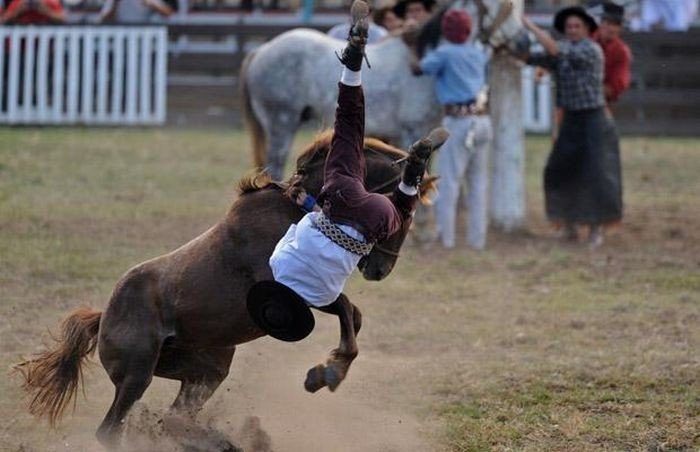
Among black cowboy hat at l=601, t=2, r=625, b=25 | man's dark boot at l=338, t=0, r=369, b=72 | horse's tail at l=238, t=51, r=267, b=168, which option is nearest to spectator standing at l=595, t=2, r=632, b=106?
black cowboy hat at l=601, t=2, r=625, b=25

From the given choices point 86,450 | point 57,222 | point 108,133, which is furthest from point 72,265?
point 108,133

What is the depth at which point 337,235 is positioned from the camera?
17.6 ft

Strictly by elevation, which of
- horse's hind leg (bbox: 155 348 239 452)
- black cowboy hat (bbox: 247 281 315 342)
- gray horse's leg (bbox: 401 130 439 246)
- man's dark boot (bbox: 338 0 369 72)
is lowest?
gray horse's leg (bbox: 401 130 439 246)

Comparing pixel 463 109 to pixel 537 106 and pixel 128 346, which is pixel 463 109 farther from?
pixel 537 106

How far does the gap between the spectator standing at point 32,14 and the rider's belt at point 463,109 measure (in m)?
8.77

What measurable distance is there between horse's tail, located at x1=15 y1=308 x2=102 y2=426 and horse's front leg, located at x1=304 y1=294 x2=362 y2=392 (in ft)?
3.60

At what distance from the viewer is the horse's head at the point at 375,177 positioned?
223 inches

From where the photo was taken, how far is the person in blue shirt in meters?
11.2

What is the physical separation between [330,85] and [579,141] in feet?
7.59

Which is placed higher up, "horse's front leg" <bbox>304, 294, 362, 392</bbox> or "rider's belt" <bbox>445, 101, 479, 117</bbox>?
"horse's front leg" <bbox>304, 294, 362, 392</bbox>

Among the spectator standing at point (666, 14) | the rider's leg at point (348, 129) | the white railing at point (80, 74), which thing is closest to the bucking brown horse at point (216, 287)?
the rider's leg at point (348, 129)

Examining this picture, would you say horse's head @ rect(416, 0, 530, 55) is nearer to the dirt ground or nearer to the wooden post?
the wooden post

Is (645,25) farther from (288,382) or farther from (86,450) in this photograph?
(86,450)

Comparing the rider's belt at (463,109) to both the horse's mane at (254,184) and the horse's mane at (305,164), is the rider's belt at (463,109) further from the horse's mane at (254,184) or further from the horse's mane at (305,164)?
the horse's mane at (254,184)
